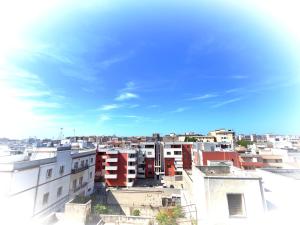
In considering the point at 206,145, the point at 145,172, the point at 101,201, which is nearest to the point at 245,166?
the point at 206,145

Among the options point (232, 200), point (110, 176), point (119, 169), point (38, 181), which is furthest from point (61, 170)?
point (232, 200)

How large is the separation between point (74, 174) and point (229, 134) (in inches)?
3184

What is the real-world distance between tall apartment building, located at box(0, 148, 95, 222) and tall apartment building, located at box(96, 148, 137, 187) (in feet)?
42.8

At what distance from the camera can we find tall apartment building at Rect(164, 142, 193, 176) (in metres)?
51.0

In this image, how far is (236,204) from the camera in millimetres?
9617

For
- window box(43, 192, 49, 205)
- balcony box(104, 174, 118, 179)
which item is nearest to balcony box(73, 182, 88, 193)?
window box(43, 192, 49, 205)

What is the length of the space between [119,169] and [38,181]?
1050 inches

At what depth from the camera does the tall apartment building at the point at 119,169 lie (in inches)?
1778

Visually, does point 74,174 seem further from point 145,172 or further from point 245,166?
point 245,166

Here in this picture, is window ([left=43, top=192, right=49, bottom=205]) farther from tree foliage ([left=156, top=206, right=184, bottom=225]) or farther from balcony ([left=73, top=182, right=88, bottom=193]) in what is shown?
tree foliage ([left=156, top=206, right=184, bottom=225])

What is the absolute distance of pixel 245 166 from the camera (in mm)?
40000

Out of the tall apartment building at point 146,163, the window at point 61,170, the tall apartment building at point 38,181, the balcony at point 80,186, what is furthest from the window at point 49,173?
the tall apartment building at point 146,163

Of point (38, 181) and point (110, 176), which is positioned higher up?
point (38, 181)

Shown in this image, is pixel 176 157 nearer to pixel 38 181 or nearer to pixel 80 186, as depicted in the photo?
pixel 80 186
